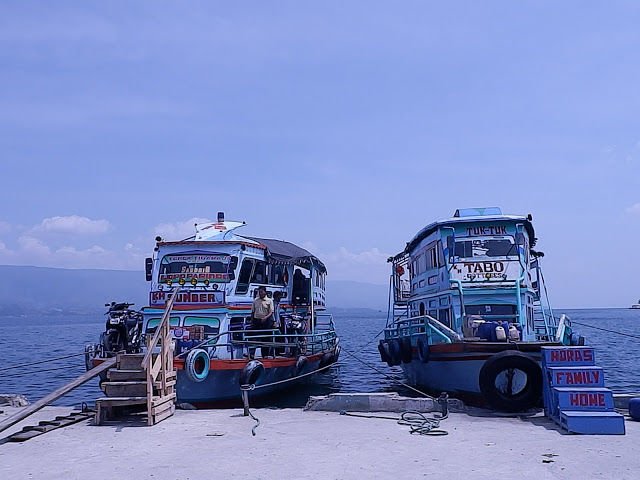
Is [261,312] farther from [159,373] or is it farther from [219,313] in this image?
[159,373]

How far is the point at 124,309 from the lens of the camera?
18.3 metres

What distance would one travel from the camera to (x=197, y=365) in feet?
46.2

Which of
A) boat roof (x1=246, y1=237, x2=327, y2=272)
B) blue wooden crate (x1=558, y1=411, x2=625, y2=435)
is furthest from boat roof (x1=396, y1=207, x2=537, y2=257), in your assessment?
blue wooden crate (x1=558, y1=411, x2=625, y2=435)

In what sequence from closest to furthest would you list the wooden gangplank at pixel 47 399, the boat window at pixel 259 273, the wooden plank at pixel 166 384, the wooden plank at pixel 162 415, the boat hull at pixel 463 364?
the wooden gangplank at pixel 47 399
the wooden plank at pixel 162 415
the wooden plank at pixel 166 384
the boat hull at pixel 463 364
the boat window at pixel 259 273

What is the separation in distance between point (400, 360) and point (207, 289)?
20.4 feet

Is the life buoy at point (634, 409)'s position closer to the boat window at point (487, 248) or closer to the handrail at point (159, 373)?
the boat window at point (487, 248)

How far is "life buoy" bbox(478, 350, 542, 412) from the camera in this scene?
38.7 ft

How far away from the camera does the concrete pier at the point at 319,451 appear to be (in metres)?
7.57

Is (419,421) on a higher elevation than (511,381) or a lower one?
lower

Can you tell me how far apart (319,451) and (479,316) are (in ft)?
27.3

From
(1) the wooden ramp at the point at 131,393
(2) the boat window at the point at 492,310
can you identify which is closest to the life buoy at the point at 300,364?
(2) the boat window at the point at 492,310

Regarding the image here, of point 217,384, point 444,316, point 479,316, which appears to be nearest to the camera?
point 217,384

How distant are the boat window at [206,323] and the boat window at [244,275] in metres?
1.10

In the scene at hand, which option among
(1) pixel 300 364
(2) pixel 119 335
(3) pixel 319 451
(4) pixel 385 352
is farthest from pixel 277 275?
(3) pixel 319 451
